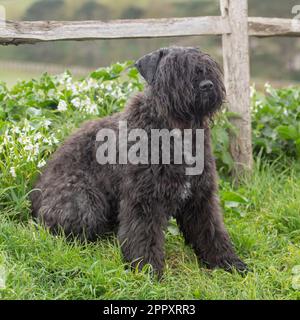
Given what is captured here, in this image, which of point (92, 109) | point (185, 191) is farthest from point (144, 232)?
point (92, 109)

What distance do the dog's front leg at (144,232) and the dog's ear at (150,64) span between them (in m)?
0.84

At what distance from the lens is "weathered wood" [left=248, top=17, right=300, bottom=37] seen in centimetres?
578

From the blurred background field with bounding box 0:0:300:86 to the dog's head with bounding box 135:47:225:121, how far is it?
7.38 meters

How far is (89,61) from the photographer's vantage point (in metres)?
12.9

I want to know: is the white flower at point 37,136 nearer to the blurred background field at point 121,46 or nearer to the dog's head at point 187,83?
the dog's head at point 187,83

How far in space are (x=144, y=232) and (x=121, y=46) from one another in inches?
344

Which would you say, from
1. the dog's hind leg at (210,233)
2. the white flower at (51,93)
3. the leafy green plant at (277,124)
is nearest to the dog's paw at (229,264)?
the dog's hind leg at (210,233)

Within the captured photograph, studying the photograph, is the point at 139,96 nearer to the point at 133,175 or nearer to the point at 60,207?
the point at 133,175

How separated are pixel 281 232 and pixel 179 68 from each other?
1.77m

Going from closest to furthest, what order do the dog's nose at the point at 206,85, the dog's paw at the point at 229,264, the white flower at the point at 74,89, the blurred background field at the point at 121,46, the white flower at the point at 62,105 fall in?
the dog's nose at the point at 206,85 < the dog's paw at the point at 229,264 < the white flower at the point at 62,105 < the white flower at the point at 74,89 < the blurred background field at the point at 121,46

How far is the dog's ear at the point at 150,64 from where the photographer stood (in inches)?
165

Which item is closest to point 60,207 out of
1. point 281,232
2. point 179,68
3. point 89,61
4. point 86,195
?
point 86,195

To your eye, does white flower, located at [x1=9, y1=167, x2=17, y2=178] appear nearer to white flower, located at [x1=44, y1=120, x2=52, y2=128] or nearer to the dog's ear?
white flower, located at [x1=44, y1=120, x2=52, y2=128]

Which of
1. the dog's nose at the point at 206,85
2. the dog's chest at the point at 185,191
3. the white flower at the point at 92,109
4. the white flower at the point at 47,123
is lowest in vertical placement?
the dog's chest at the point at 185,191
